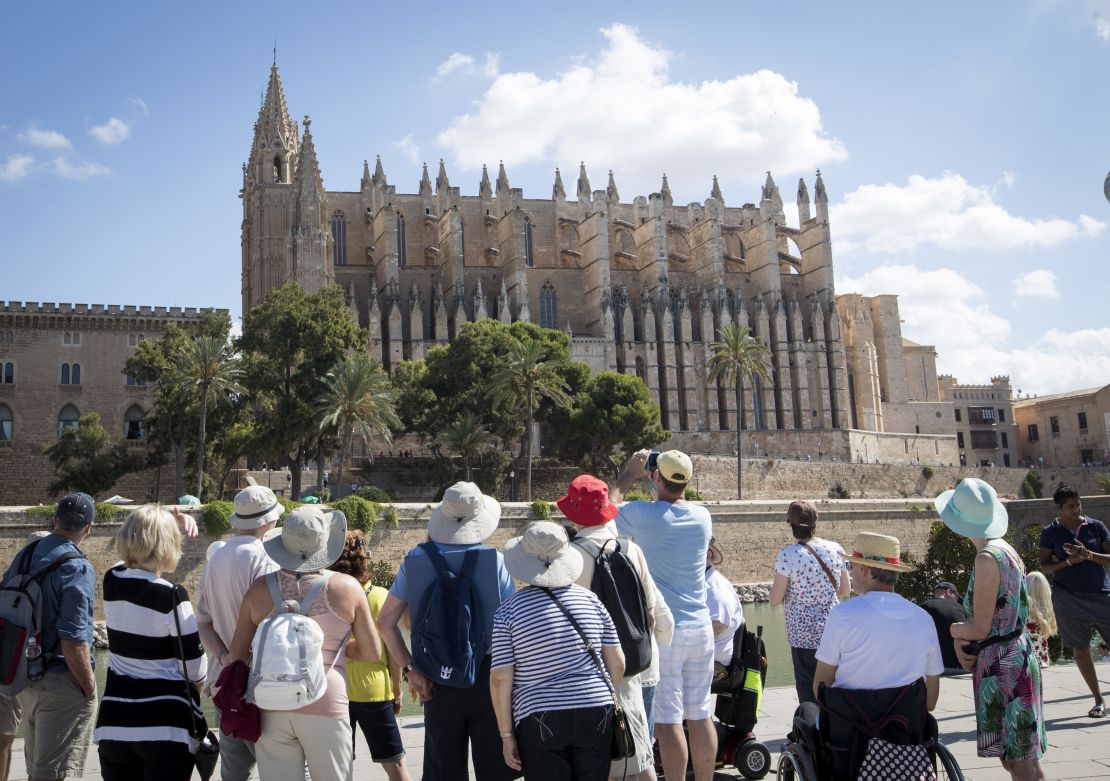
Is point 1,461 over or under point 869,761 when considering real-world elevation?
over

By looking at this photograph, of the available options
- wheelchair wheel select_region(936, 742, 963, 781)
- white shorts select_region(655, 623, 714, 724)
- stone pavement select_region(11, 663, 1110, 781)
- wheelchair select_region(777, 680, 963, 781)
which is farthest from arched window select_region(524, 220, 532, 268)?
wheelchair wheel select_region(936, 742, 963, 781)

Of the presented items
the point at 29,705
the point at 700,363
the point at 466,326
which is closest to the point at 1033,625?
the point at 29,705

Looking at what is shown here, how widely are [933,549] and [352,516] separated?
1264 cm

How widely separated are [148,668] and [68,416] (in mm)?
39535

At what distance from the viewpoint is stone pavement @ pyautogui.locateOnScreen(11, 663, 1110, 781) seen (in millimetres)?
5988

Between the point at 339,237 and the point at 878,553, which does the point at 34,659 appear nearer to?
the point at 878,553

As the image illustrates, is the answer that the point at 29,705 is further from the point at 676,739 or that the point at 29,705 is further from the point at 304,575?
the point at 676,739

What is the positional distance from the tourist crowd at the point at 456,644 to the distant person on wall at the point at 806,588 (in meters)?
0.75

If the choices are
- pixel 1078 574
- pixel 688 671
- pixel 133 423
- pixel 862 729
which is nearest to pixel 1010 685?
pixel 862 729

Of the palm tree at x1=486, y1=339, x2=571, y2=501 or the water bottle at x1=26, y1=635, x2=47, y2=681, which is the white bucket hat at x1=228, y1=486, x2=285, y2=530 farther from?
A: the palm tree at x1=486, y1=339, x2=571, y2=501

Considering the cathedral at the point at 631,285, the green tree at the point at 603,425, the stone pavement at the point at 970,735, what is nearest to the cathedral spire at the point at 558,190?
the cathedral at the point at 631,285

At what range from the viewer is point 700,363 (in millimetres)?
56438

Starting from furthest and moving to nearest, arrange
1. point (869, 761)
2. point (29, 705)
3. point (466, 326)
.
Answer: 1. point (466, 326)
2. point (29, 705)
3. point (869, 761)

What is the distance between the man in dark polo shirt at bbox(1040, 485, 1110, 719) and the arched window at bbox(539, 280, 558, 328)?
1922 inches
